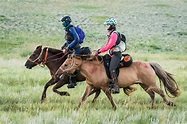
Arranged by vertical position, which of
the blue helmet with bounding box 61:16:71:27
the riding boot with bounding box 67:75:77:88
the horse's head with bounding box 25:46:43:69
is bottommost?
the riding boot with bounding box 67:75:77:88

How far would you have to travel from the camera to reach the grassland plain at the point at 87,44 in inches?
353

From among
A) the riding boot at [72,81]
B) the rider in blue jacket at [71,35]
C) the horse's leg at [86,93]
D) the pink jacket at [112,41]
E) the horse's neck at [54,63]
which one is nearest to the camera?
the horse's leg at [86,93]

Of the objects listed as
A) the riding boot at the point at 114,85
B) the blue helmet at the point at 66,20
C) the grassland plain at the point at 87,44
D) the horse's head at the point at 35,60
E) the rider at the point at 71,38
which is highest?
the blue helmet at the point at 66,20

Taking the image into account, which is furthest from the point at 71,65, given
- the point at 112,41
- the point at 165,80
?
the point at 165,80

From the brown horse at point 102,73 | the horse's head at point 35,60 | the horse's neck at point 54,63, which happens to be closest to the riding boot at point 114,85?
the brown horse at point 102,73

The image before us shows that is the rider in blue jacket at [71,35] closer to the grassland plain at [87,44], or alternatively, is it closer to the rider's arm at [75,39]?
Result: the rider's arm at [75,39]

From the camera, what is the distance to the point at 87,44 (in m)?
35.1

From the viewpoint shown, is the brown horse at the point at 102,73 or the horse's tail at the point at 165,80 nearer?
the brown horse at the point at 102,73

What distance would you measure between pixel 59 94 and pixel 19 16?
133 feet

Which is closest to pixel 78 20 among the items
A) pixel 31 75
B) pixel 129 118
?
pixel 31 75

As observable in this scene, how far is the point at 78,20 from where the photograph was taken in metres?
53.3

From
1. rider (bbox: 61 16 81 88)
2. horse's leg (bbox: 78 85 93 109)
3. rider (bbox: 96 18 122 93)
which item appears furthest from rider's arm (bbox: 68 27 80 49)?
horse's leg (bbox: 78 85 93 109)

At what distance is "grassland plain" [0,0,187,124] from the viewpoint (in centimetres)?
897

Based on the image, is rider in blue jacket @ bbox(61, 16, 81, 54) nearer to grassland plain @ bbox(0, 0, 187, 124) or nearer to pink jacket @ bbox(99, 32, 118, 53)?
grassland plain @ bbox(0, 0, 187, 124)
